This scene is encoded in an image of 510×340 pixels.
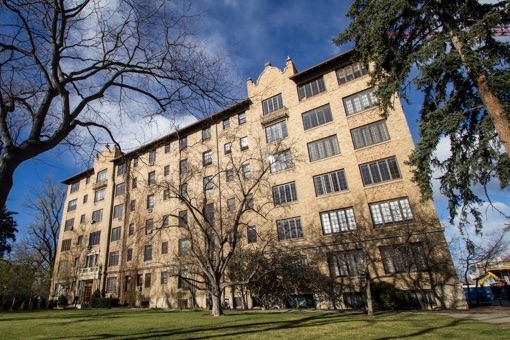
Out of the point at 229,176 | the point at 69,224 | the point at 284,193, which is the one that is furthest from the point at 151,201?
the point at 69,224

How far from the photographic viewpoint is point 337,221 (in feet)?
79.6

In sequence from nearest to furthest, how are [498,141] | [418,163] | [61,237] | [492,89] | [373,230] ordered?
[492,89], [498,141], [418,163], [373,230], [61,237]

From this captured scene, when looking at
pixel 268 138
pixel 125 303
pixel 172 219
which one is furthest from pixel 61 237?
pixel 268 138

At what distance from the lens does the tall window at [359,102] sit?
25219mm

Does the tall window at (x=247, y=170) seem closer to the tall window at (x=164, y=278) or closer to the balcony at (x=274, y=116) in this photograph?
the balcony at (x=274, y=116)

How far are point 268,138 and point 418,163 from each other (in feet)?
59.5

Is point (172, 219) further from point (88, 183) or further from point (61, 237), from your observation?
point (61, 237)

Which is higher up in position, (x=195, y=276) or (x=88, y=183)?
(x=88, y=183)

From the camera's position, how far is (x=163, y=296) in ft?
106

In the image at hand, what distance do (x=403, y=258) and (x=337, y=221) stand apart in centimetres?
546

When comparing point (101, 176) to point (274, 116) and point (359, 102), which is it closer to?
point (274, 116)

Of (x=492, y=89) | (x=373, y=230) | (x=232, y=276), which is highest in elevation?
(x=492, y=89)

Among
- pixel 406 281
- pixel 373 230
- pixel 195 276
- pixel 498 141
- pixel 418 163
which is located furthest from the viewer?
pixel 195 276

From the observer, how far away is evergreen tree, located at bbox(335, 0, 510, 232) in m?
11.3
